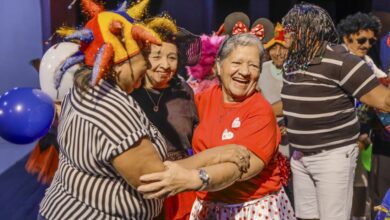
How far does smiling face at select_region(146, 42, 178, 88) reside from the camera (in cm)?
313

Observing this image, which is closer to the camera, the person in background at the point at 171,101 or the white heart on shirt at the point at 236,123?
the white heart on shirt at the point at 236,123

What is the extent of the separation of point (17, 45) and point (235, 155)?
2711 millimetres

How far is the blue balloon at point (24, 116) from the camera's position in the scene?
2826 millimetres

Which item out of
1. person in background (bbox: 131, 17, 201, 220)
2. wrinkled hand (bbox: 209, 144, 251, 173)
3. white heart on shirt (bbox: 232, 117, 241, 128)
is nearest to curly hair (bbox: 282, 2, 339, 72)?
person in background (bbox: 131, 17, 201, 220)

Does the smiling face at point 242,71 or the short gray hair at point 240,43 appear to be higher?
the short gray hair at point 240,43

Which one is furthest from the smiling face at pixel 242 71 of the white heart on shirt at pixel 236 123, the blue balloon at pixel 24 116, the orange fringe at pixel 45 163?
the orange fringe at pixel 45 163

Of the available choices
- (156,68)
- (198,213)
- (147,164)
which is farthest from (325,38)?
(147,164)

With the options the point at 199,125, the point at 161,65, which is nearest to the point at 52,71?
the point at 161,65

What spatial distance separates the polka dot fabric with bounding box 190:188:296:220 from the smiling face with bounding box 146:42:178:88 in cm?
74

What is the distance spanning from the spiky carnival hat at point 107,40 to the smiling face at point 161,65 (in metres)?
0.94

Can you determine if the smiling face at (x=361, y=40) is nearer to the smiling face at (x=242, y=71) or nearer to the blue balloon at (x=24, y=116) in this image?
the smiling face at (x=242, y=71)

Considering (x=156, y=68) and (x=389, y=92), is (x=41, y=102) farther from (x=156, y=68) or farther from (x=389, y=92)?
(x=389, y=92)

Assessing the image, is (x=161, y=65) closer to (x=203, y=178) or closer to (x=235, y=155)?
(x=235, y=155)

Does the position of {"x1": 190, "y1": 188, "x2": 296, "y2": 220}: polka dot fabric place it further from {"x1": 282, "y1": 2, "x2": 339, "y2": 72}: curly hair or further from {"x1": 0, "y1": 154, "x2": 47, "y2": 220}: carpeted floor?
{"x1": 0, "y1": 154, "x2": 47, "y2": 220}: carpeted floor
